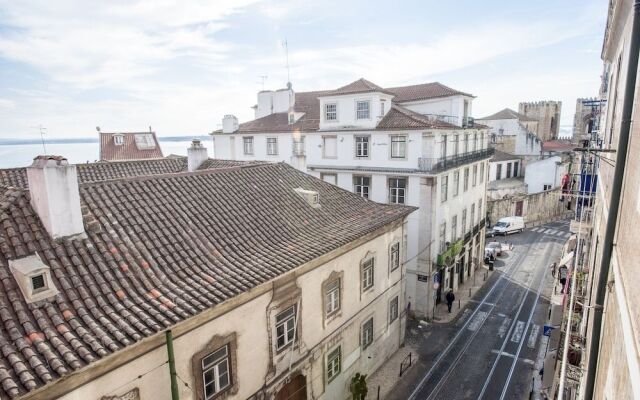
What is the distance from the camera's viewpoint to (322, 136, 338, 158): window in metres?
26.6

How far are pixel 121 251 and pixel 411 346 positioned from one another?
649 inches

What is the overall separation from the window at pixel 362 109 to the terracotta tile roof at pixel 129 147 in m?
25.2

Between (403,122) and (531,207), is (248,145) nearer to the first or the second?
(403,122)

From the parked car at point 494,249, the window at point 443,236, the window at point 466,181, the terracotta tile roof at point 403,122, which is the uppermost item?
the terracotta tile roof at point 403,122

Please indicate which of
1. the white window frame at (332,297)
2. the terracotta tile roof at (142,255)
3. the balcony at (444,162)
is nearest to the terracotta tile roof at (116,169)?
the terracotta tile roof at (142,255)

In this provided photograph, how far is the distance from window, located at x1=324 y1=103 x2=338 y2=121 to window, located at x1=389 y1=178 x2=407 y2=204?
19.7ft

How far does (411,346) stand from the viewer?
2112cm

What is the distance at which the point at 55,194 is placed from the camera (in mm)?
9289

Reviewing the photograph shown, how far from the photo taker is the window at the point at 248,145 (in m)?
31.7

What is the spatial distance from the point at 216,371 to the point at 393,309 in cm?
1139

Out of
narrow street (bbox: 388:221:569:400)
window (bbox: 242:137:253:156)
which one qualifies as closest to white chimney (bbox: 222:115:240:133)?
window (bbox: 242:137:253:156)

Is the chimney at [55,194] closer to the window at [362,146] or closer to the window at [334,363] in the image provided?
the window at [334,363]

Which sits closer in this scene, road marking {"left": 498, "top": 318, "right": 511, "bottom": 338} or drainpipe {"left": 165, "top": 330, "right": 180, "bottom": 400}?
drainpipe {"left": 165, "top": 330, "right": 180, "bottom": 400}

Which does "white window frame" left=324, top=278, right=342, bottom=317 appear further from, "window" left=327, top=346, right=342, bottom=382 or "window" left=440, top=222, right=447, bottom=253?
"window" left=440, top=222, right=447, bottom=253
